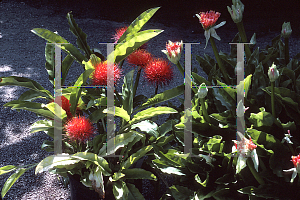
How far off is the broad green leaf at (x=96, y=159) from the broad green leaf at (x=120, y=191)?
0.05 m

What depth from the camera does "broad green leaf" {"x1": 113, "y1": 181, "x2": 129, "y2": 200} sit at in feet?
3.35

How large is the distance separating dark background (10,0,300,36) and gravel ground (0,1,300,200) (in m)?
0.16

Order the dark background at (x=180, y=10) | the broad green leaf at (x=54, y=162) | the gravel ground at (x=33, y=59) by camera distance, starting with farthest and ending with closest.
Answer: the dark background at (x=180, y=10) < the gravel ground at (x=33, y=59) < the broad green leaf at (x=54, y=162)

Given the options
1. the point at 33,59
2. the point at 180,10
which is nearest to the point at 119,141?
the point at 33,59

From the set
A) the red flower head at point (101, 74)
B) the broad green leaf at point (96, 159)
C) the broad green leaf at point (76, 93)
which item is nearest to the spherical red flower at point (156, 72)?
the red flower head at point (101, 74)

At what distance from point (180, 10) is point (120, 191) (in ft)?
11.4

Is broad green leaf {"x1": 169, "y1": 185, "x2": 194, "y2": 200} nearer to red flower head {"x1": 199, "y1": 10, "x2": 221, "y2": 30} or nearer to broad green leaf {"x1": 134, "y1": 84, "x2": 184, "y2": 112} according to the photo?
broad green leaf {"x1": 134, "y1": 84, "x2": 184, "y2": 112}

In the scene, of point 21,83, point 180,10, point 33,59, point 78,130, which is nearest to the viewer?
point 78,130

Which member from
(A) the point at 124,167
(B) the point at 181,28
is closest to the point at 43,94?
(A) the point at 124,167

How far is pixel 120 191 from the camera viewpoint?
1032 mm

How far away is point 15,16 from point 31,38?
2.61 ft

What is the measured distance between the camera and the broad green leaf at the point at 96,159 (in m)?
1.02

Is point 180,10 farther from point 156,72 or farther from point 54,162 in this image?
point 54,162

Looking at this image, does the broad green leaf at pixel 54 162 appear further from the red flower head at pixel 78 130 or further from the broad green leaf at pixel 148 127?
the broad green leaf at pixel 148 127
